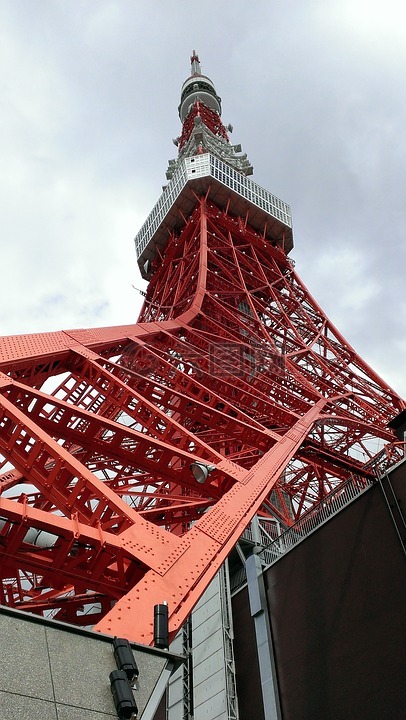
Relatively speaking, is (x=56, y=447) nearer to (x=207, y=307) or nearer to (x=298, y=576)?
(x=298, y=576)

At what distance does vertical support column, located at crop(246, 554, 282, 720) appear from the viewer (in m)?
12.1

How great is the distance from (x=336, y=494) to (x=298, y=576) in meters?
2.49

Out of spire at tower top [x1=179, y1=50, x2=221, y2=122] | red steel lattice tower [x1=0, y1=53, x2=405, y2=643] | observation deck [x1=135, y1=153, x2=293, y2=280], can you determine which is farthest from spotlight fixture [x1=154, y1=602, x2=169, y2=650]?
spire at tower top [x1=179, y1=50, x2=221, y2=122]

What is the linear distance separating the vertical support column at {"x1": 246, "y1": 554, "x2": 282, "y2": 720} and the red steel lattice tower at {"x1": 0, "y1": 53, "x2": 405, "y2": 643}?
7.48ft

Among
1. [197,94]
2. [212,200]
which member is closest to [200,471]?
[212,200]

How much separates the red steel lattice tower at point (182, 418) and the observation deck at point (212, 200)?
0.10 meters

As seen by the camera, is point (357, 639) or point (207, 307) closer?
point (357, 639)

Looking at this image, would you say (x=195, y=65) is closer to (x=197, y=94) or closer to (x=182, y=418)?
(x=197, y=94)

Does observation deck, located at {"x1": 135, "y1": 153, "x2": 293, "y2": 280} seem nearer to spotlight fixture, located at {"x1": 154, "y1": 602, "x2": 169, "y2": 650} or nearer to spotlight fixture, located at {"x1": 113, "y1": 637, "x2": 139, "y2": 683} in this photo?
spotlight fixture, located at {"x1": 154, "y1": 602, "x2": 169, "y2": 650}

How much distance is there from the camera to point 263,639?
13.0m

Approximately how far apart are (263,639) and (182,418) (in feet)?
19.8

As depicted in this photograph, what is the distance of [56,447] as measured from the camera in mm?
5836

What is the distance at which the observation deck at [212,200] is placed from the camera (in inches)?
1154

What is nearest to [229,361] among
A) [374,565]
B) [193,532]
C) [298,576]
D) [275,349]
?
[275,349]
